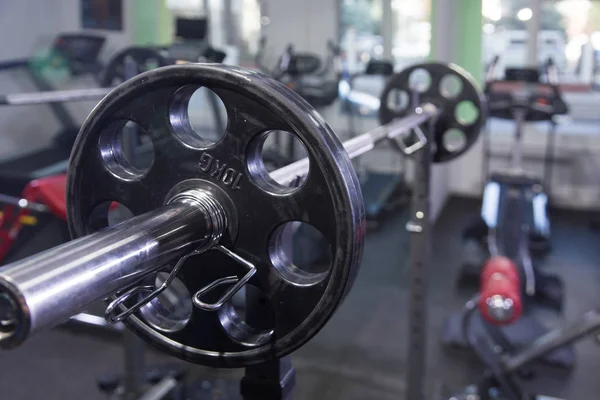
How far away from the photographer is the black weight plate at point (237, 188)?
1.98 ft

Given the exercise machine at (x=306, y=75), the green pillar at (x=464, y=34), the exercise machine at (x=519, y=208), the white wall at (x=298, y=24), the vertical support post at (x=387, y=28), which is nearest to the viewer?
the exercise machine at (x=519, y=208)

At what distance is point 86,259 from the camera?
1.57 feet

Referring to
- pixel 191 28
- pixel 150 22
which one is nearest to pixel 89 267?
pixel 191 28

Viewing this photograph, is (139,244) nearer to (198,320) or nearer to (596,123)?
(198,320)

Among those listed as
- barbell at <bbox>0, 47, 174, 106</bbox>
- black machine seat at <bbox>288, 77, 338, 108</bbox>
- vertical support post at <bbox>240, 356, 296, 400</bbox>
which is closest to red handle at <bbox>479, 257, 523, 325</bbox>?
barbell at <bbox>0, 47, 174, 106</bbox>

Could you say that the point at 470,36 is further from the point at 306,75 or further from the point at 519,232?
the point at 519,232

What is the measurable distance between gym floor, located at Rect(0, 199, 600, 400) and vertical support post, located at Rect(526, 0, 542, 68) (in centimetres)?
219

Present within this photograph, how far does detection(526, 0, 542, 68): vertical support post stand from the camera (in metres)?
5.08

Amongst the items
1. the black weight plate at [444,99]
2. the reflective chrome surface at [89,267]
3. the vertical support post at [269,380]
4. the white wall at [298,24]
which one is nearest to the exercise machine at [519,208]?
the black weight plate at [444,99]

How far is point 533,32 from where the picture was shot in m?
5.12

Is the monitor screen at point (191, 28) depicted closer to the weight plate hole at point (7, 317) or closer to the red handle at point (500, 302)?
the red handle at point (500, 302)

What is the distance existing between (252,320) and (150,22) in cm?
476

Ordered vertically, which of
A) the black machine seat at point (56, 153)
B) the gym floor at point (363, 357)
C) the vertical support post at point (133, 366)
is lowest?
the gym floor at point (363, 357)

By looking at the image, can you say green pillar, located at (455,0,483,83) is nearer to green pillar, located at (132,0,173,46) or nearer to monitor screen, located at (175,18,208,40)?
green pillar, located at (132,0,173,46)
